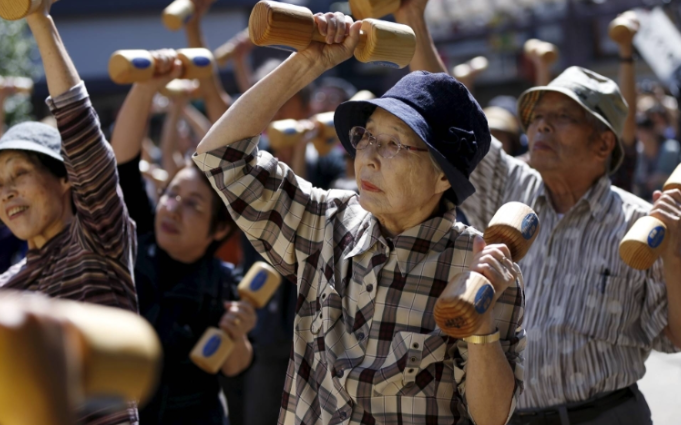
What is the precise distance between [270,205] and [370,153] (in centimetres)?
31

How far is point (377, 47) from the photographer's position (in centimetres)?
220

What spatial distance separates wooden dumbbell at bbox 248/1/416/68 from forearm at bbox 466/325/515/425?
825 mm

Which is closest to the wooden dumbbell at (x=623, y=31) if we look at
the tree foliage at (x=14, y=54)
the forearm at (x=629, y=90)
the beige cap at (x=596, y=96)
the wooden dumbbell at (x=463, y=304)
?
the forearm at (x=629, y=90)

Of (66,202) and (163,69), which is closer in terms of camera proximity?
(66,202)

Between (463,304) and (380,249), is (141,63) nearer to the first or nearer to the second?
(380,249)

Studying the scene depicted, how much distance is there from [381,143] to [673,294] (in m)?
1.29

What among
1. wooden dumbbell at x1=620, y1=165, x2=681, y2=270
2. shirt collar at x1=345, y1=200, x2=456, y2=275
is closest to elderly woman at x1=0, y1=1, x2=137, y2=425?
shirt collar at x1=345, y1=200, x2=456, y2=275

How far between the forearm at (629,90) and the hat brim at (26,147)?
110 inches

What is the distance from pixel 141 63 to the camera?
120 inches

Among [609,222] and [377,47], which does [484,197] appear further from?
[377,47]

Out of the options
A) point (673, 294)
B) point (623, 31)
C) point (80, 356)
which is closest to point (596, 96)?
point (673, 294)

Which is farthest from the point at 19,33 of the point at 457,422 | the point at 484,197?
the point at 457,422

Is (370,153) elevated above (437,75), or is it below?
below

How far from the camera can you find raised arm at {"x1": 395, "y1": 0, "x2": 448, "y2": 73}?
2.91 metres
